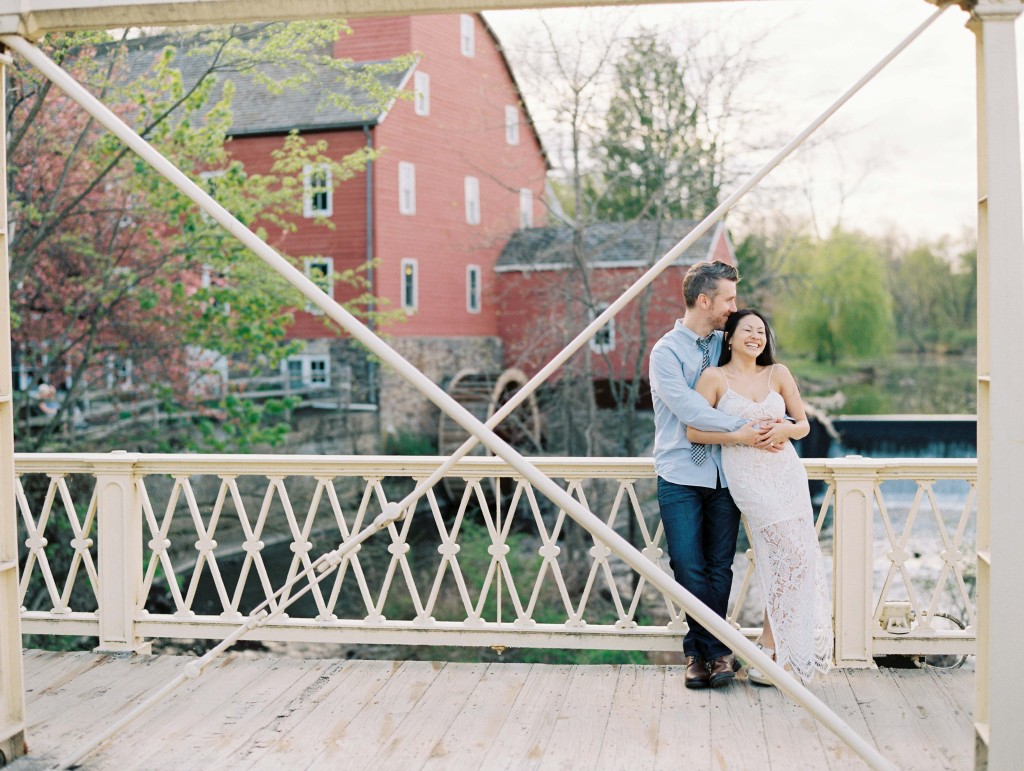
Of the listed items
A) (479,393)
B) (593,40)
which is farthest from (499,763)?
(479,393)

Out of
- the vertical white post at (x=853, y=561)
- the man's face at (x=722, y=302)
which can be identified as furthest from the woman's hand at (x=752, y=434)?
the vertical white post at (x=853, y=561)

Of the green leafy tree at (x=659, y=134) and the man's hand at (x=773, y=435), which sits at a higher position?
the green leafy tree at (x=659, y=134)

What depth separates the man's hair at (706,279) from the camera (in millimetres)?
4094

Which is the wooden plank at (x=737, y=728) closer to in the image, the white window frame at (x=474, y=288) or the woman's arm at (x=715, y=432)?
the woman's arm at (x=715, y=432)

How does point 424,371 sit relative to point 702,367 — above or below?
below

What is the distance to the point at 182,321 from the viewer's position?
13672 millimetres

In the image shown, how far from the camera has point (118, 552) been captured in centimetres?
470

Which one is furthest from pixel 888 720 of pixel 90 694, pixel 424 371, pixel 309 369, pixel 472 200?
pixel 472 200

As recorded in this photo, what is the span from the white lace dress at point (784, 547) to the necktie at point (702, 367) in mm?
121

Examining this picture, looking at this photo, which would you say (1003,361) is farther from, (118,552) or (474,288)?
(474,288)

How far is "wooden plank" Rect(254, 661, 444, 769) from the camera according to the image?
3.48 meters

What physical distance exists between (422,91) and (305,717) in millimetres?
19803

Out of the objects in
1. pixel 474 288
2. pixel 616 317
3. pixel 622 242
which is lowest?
pixel 616 317

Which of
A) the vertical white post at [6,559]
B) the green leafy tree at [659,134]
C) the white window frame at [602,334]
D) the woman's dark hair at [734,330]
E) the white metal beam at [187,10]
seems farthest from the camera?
the white window frame at [602,334]
